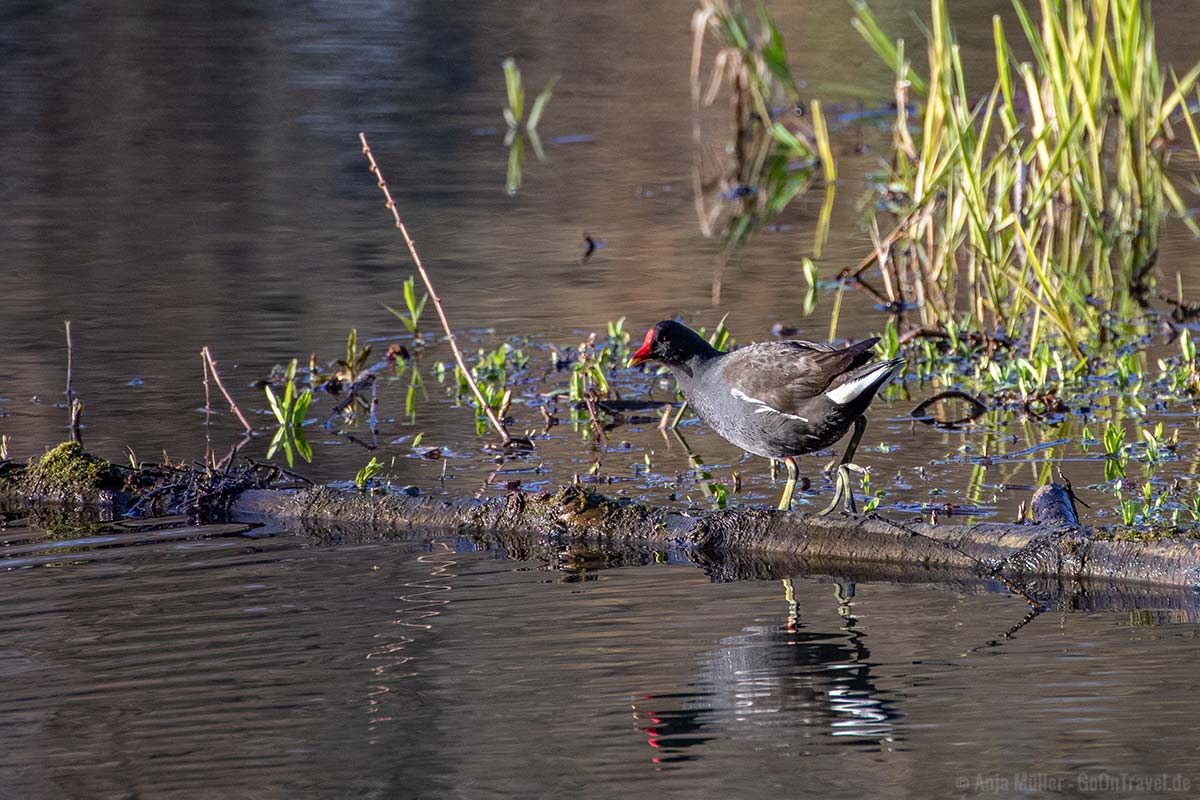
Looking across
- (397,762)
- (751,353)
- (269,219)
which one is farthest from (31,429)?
(269,219)

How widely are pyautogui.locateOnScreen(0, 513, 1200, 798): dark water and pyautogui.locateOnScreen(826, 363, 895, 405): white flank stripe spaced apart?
0.66 m

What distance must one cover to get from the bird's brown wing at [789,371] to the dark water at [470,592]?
67cm

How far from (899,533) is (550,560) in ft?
4.32

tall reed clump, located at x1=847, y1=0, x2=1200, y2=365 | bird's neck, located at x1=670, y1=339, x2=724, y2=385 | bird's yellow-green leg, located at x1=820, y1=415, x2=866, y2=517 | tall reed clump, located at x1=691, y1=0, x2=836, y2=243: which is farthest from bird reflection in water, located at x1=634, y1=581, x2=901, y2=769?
tall reed clump, located at x1=691, y1=0, x2=836, y2=243

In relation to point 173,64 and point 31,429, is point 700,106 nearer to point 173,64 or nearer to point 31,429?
point 173,64

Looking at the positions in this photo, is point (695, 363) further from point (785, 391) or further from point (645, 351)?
point (785, 391)

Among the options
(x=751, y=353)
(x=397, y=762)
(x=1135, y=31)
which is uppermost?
(x=1135, y=31)

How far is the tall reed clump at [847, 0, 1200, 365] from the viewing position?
9258 mm

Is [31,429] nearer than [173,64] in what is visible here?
Yes

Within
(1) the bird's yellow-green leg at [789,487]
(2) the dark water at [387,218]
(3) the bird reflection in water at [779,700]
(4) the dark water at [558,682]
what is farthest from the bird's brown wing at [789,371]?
(3) the bird reflection in water at [779,700]

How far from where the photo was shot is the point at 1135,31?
11.2m

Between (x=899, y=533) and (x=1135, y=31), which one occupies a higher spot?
(x=1135, y=31)

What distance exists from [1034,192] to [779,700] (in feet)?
18.6

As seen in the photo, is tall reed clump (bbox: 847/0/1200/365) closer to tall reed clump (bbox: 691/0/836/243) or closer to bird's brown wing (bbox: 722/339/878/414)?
tall reed clump (bbox: 691/0/836/243)
